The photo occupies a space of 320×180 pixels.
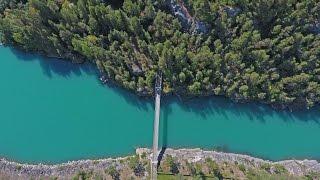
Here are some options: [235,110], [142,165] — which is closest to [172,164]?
[142,165]

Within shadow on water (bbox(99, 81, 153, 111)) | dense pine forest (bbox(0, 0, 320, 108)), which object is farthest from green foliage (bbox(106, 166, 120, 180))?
dense pine forest (bbox(0, 0, 320, 108))

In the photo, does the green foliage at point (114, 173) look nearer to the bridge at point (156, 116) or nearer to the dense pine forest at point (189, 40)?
the bridge at point (156, 116)

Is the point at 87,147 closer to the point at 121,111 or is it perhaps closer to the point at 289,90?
the point at 121,111

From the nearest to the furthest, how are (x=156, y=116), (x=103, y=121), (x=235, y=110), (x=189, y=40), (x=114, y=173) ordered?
(x=114, y=173) → (x=189, y=40) → (x=156, y=116) → (x=103, y=121) → (x=235, y=110)

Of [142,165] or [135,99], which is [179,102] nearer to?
[135,99]

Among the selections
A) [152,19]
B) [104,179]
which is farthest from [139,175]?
[152,19]

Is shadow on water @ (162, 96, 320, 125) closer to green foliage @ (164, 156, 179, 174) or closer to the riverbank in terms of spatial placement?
the riverbank

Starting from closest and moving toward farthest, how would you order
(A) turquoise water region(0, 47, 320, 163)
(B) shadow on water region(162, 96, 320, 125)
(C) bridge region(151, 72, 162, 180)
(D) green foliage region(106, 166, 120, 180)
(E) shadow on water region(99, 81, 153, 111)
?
(D) green foliage region(106, 166, 120, 180) → (C) bridge region(151, 72, 162, 180) → (A) turquoise water region(0, 47, 320, 163) → (E) shadow on water region(99, 81, 153, 111) → (B) shadow on water region(162, 96, 320, 125)

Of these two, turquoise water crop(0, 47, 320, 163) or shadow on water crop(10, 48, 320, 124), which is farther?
shadow on water crop(10, 48, 320, 124)
